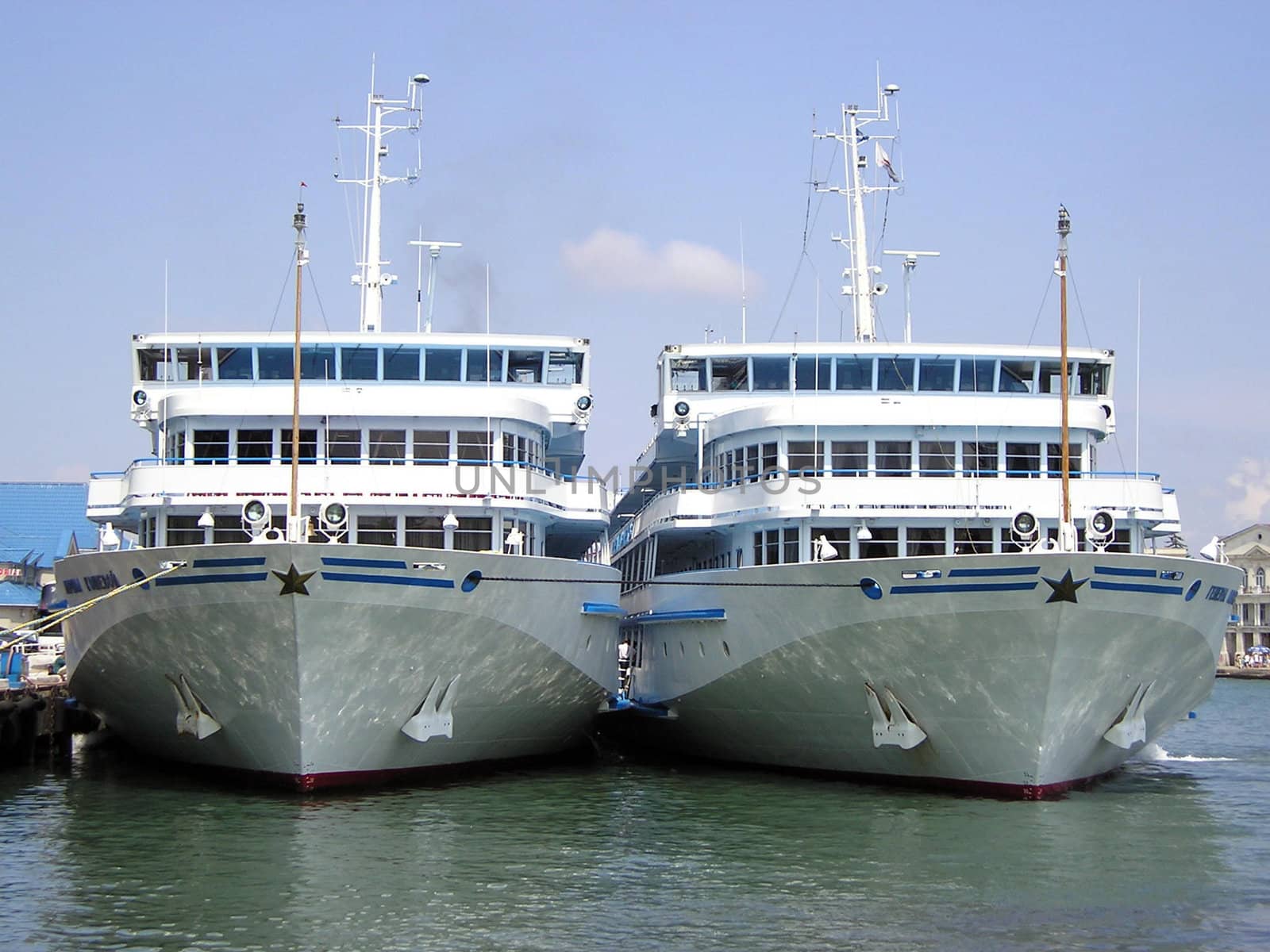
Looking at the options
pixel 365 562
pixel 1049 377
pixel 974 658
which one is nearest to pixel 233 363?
pixel 365 562

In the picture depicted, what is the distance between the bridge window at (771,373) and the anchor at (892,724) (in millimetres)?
8933

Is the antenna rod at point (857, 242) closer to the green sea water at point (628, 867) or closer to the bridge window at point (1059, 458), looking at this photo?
the bridge window at point (1059, 458)

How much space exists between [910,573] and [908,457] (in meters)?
4.87

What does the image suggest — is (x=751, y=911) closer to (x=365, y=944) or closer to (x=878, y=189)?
(x=365, y=944)

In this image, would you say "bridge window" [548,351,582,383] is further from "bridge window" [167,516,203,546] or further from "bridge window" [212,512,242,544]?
"bridge window" [167,516,203,546]

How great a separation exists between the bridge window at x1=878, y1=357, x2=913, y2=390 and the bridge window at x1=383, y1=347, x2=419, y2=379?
937 centimetres

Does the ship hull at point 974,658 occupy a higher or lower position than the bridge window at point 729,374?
lower

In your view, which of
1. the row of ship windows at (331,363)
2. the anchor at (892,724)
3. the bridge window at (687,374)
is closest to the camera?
the anchor at (892,724)

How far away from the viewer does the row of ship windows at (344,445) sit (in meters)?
27.8

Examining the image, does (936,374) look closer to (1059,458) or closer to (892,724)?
(1059,458)

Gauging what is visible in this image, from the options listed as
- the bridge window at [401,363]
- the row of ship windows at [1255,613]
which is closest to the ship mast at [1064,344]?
the bridge window at [401,363]

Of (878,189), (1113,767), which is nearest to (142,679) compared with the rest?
(1113,767)

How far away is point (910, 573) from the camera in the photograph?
924 inches

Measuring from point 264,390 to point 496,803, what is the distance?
8.85 metres
